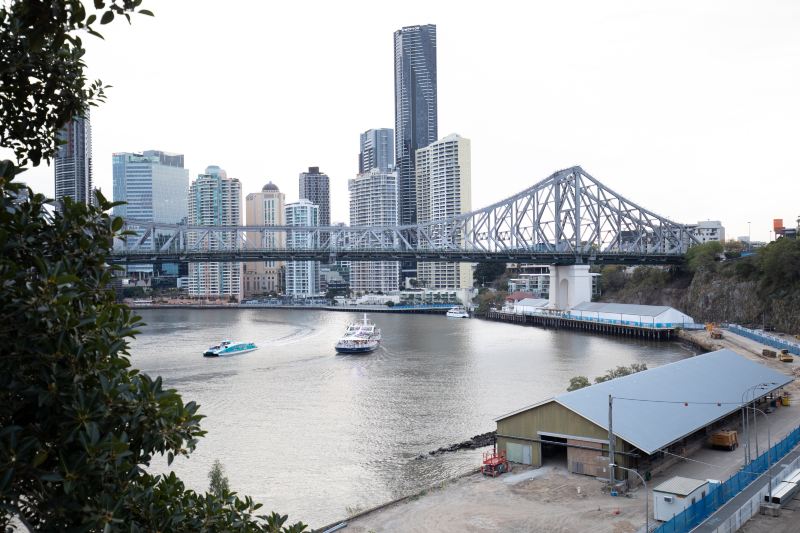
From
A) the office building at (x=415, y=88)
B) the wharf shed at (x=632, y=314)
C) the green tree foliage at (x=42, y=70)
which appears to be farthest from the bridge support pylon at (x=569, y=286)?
the office building at (x=415, y=88)

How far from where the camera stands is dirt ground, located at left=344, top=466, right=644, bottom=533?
1041 cm

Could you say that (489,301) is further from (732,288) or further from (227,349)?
(227,349)

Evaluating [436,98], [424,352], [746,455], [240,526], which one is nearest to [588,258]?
[424,352]

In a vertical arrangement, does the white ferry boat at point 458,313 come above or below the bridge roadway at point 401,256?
below

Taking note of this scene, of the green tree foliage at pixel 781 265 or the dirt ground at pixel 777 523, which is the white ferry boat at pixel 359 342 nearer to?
the green tree foliage at pixel 781 265

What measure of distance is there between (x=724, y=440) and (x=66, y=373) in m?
14.4

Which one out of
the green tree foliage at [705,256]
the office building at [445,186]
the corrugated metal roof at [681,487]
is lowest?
the corrugated metal roof at [681,487]

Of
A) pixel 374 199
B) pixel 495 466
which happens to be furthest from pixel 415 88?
pixel 495 466

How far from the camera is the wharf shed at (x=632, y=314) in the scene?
42750 millimetres

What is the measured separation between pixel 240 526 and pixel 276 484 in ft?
34.8

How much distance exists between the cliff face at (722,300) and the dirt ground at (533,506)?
2933cm

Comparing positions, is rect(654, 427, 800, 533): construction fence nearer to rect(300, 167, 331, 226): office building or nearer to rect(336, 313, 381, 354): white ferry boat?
rect(336, 313, 381, 354): white ferry boat

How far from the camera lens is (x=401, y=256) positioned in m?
51.2

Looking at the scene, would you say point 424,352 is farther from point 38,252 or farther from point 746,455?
point 38,252
